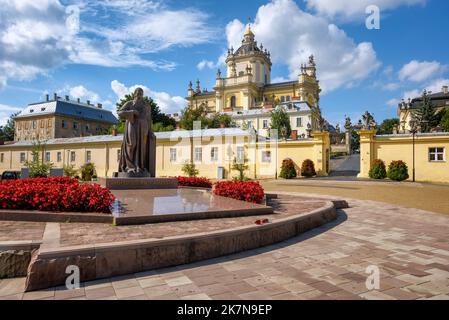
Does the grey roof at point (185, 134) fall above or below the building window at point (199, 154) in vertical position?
above

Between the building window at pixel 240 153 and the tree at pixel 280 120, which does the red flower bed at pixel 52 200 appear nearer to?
the building window at pixel 240 153

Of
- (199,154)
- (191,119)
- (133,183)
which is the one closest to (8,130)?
(191,119)

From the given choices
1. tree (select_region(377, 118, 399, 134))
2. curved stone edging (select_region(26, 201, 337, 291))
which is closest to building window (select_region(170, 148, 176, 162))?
curved stone edging (select_region(26, 201, 337, 291))

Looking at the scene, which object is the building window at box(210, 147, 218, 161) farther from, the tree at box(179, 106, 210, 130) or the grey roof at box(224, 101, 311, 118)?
the grey roof at box(224, 101, 311, 118)

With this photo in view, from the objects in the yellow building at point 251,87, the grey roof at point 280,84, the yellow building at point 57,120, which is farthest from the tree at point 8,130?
the grey roof at point 280,84

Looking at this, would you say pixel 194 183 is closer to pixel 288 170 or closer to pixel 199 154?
pixel 288 170

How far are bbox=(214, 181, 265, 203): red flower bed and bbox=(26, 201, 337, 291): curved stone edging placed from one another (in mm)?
3080

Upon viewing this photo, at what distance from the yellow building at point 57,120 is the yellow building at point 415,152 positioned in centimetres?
5579

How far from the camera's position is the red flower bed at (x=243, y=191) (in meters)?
9.39

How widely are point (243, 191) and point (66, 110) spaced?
231 feet

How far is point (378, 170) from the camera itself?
25734mm

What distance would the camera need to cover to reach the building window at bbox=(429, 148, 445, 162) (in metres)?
24.7

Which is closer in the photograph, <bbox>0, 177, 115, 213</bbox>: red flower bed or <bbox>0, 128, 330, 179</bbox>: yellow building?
<bbox>0, 177, 115, 213</bbox>: red flower bed
